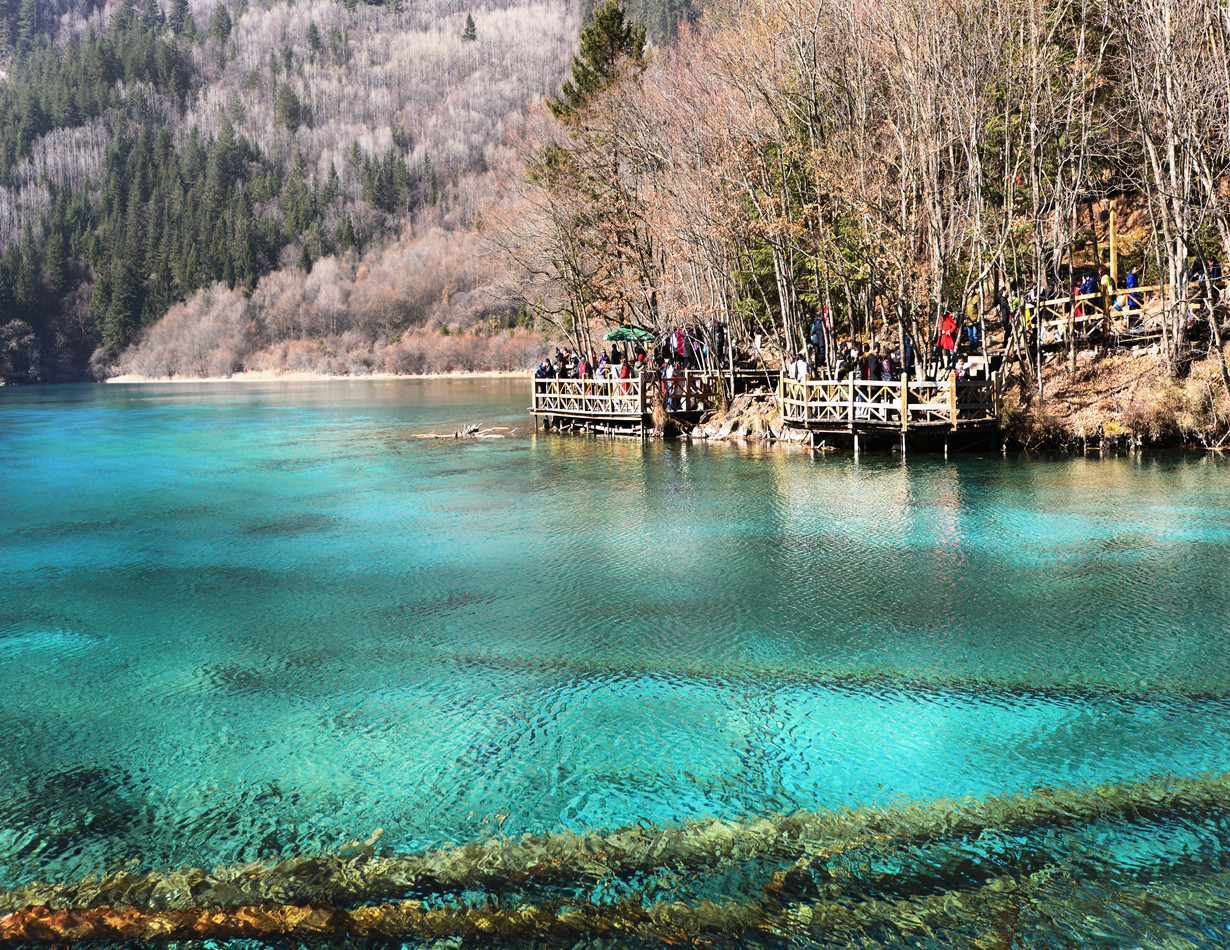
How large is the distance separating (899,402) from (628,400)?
1092cm

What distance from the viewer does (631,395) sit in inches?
1363

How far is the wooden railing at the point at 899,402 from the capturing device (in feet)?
85.7

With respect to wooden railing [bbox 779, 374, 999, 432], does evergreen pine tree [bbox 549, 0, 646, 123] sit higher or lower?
higher

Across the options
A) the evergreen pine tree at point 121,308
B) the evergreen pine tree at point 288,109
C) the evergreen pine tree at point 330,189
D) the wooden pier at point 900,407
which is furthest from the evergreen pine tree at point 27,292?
the wooden pier at point 900,407

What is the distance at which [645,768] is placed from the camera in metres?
8.20

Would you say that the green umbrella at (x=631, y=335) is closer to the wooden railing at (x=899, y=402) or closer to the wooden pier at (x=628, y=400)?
the wooden pier at (x=628, y=400)

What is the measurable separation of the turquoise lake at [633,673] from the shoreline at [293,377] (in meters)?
82.6

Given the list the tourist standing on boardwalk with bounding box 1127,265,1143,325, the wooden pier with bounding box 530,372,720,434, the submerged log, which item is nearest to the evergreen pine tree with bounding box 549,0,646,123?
the wooden pier with bounding box 530,372,720,434

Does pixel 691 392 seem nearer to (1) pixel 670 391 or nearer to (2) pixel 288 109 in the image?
(1) pixel 670 391

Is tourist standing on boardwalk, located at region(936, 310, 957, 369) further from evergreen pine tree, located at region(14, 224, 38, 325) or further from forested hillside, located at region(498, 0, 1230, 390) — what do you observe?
evergreen pine tree, located at region(14, 224, 38, 325)

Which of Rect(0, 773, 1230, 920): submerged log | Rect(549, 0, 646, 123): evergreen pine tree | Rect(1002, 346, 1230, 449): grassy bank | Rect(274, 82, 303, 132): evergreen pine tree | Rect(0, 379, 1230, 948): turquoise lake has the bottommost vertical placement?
Rect(0, 773, 1230, 920): submerged log

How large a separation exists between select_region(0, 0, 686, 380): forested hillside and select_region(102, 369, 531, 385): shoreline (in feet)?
9.06

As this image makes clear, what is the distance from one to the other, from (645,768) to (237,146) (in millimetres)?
180536

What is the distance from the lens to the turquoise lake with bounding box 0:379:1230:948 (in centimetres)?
725
